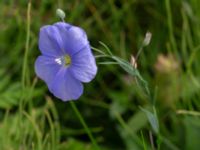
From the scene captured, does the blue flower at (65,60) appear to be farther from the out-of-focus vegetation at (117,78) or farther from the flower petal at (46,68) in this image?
the out-of-focus vegetation at (117,78)

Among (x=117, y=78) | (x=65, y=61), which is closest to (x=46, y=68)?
(x=65, y=61)

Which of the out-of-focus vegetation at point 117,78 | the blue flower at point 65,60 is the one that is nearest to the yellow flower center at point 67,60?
the blue flower at point 65,60

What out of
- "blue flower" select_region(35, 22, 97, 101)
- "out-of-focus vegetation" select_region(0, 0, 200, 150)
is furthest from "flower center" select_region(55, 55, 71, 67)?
"out-of-focus vegetation" select_region(0, 0, 200, 150)

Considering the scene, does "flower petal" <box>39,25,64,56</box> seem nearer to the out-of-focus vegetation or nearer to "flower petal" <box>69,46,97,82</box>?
"flower petal" <box>69,46,97,82</box>

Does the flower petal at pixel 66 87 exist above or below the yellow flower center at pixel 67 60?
below

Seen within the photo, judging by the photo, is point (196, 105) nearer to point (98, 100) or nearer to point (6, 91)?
point (98, 100)

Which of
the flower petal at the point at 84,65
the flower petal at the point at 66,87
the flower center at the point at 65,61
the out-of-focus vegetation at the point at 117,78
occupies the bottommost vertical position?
the out-of-focus vegetation at the point at 117,78

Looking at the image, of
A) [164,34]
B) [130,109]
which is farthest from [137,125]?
[164,34]

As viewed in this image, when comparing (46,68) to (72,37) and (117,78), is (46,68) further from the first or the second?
(117,78)
